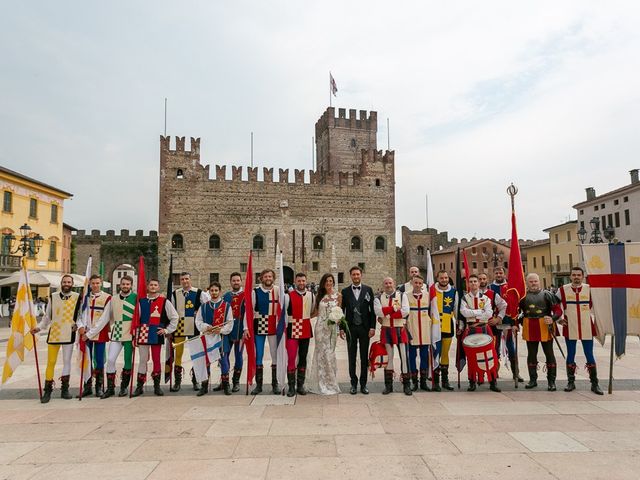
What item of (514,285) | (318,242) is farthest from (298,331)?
(318,242)

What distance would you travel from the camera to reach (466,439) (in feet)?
14.7

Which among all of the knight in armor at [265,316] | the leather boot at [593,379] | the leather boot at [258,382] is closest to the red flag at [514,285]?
the leather boot at [593,379]

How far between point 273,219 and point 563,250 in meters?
28.4

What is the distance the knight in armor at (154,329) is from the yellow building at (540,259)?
1806 inches

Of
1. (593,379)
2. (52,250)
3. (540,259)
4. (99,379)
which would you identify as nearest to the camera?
(593,379)

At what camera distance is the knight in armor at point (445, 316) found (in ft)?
22.5

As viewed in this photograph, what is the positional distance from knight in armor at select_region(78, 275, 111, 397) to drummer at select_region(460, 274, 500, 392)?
17.7 feet

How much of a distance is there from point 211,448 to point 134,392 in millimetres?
2918

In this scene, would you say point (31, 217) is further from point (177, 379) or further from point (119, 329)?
point (177, 379)

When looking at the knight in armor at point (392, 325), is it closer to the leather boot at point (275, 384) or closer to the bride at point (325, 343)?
the bride at point (325, 343)

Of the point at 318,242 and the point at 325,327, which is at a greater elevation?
the point at 318,242

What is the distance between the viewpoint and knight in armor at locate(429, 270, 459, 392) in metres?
6.84

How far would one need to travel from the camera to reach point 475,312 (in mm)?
6852

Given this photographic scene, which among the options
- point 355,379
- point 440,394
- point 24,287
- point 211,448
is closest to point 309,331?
point 355,379
